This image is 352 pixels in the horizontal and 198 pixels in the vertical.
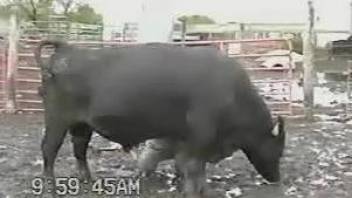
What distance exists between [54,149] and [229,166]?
7.12 feet

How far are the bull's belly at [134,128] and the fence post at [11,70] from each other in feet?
22.5

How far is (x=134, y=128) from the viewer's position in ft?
22.3

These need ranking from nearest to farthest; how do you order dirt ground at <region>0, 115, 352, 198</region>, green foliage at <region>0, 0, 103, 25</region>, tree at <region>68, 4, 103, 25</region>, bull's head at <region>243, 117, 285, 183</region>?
bull's head at <region>243, 117, 285, 183</region>
dirt ground at <region>0, 115, 352, 198</region>
green foliage at <region>0, 0, 103, 25</region>
tree at <region>68, 4, 103, 25</region>

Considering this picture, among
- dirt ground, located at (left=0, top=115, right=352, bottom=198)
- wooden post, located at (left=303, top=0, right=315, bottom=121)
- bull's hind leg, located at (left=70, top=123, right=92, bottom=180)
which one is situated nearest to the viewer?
dirt ground, located at (left=0, top=115, right=352, bottom=198)

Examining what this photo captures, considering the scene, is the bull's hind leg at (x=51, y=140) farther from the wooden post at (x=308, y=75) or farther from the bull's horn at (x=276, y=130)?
the wooden post at (x=308, y=75)

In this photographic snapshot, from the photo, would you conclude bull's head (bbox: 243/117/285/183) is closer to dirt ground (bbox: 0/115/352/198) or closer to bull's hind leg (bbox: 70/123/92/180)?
dirt ground (bbox: 0/115/352/198)

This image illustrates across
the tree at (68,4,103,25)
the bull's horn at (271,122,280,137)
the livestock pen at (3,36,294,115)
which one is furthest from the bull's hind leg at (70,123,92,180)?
the tree at (68,4,103,25)

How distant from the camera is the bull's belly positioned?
6633 millimetres

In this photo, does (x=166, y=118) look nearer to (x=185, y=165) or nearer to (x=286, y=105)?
(x=185, y=165)

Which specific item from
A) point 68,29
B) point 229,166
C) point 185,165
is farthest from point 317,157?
point 68,29

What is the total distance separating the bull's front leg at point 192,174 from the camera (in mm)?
6609

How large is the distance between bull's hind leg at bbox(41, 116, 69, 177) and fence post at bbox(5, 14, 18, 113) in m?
6.49

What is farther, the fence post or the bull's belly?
the fence post
